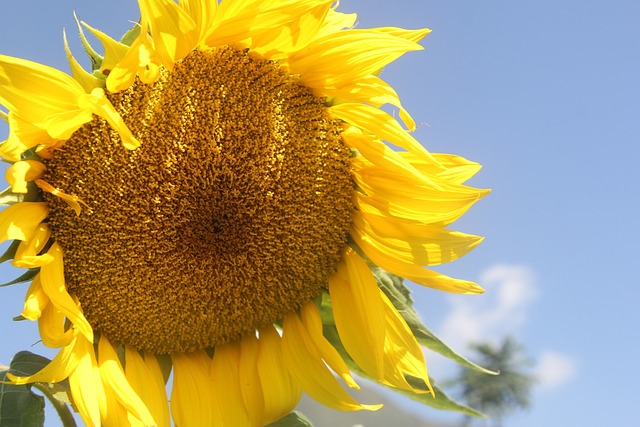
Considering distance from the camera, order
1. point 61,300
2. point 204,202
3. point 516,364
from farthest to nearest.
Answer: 1. point 516,364
2. point 204,202
3. point 61,300

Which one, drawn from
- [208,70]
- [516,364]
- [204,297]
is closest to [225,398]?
[204,297]

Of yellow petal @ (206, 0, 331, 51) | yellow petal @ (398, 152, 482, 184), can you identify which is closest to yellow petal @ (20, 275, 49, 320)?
yellow petal @ (206, 0, 331, 51)

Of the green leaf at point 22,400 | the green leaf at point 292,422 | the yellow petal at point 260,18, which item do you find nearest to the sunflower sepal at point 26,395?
the green leaf at point 22,400

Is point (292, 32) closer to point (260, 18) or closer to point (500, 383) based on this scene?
point (260, 18)

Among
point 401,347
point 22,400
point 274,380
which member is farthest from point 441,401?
point 22,400

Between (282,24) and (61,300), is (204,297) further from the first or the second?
→ (282,24)
